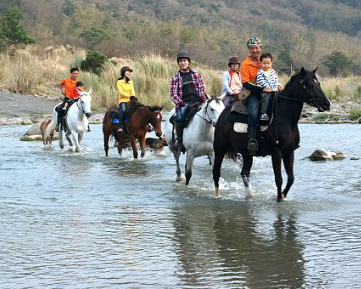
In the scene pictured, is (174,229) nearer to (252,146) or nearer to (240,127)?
(252,146)

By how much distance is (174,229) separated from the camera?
31.6ft

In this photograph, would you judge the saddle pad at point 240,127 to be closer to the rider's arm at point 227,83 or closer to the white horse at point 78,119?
the rider's arm at point 227,83

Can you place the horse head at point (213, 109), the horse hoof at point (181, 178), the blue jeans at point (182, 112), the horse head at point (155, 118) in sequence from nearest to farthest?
the horse head at point (213, 109)
the blue jeans at point (182, 112)
the horse hoof at point (181, 178)
the horse head at point (155, 118)

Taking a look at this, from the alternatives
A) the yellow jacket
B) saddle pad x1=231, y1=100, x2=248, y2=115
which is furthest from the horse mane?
the yellow jacket

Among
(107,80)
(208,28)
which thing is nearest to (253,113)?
(107,80)

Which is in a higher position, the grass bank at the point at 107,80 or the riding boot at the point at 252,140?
the grass bank at the point at 107,80

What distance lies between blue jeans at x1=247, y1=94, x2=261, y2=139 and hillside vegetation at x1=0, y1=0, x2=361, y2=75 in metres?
10.1

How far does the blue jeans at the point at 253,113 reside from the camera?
11516mm

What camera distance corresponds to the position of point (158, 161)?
59.5 ft

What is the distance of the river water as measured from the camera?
24.1 ft

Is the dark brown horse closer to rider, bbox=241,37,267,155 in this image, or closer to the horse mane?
the horse mane

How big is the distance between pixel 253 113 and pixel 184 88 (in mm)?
2564

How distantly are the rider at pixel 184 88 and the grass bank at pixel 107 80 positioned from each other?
20152 mm

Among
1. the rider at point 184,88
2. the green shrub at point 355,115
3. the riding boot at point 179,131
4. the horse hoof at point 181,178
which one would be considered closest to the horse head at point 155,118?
the horse hoof at point 181,178
